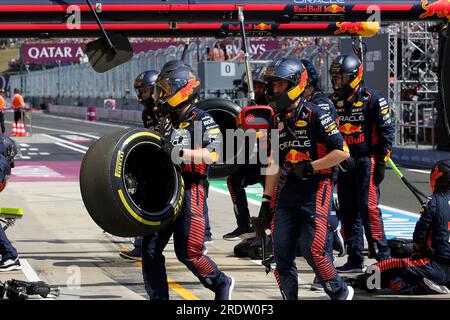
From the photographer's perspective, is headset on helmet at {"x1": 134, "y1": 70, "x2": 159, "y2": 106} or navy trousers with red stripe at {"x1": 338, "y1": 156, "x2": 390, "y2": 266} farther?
headset on helmet at {"x1": 134, "y1": 70, "x2": 159, "y2": 106}

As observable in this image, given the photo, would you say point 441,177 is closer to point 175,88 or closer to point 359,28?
point 175,88

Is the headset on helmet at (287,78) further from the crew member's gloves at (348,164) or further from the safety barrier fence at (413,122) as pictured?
the safety barrier fence at (413,122)

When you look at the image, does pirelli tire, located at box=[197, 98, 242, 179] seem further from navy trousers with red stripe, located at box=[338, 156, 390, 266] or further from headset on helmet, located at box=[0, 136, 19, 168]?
headset on helmet, located at box=[0, 136, 19, 168]

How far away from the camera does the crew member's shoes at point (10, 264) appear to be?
10.3 m

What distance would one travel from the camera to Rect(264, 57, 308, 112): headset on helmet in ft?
25.7

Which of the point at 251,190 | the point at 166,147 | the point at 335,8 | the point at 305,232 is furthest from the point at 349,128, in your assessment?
the point at 251,190

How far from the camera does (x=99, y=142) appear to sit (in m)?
7.91

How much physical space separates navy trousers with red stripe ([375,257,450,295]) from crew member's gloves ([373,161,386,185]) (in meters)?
1.22

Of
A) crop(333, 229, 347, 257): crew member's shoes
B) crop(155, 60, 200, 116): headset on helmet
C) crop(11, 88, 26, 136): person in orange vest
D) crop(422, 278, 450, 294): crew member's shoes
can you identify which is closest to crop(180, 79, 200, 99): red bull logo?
crop(155, 60, 200, 116): headset on helmet

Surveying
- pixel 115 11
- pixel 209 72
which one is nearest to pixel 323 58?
pixel 209 72

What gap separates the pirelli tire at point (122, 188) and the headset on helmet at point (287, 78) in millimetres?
888

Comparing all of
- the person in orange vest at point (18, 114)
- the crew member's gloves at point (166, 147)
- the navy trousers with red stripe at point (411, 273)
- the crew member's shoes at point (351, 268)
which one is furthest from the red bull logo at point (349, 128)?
the person in orange vest at point (18, 114)
